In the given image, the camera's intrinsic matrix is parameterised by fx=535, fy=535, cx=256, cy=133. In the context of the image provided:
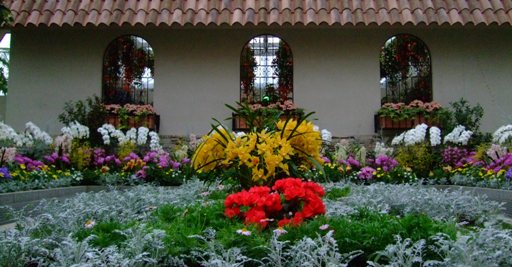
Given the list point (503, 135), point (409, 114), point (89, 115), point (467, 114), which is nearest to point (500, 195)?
point (503, 135)

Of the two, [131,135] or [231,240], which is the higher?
[131,135]

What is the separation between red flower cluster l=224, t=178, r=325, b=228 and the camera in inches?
160

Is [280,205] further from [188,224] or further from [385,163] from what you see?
[385,163]

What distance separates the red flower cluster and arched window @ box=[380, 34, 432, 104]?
902 centimetres

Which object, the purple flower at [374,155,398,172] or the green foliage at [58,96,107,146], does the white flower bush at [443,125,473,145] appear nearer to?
the purple flower at [374,155,398,172]

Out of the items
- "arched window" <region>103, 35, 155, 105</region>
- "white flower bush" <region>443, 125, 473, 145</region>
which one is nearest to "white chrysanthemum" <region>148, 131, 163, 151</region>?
"arched window" <region>103, 35, 155, 105</region>

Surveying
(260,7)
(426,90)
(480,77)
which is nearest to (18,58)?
(260,7)

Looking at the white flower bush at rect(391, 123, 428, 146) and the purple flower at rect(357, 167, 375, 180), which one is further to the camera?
the white flower bush at rect(391, 123, 428, 146)

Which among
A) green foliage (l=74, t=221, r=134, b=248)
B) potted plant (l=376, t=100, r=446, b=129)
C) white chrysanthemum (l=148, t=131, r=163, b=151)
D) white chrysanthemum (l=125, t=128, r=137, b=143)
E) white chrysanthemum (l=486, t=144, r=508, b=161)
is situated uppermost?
potted plant (l=376, t=100, r=446, b=129)

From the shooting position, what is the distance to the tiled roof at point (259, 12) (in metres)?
11.4

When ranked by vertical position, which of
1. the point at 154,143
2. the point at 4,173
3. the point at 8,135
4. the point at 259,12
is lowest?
the point at 4,173

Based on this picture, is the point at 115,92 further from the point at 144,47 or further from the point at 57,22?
the point at 57,22

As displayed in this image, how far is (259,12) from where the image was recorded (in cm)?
1168

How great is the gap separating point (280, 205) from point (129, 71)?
9615mm
